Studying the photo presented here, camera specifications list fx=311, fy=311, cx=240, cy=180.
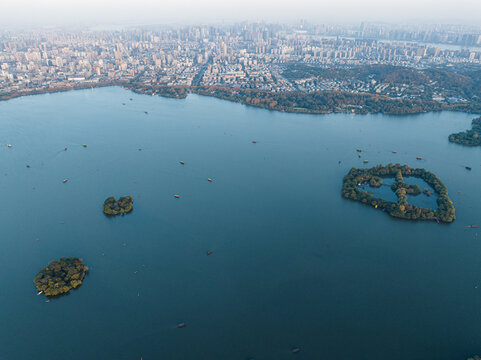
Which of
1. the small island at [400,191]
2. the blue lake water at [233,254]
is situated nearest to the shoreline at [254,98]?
the blue lake water at [233,254]

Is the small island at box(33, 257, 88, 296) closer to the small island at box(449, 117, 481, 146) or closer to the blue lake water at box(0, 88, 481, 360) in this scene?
the blue lake water at box(0, 88, 481, 360)

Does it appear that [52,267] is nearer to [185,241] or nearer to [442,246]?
[185,241]

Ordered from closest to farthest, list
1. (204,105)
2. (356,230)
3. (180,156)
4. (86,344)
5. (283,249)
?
(86,344) < (283,249) < (356,230) < (180,156) < (204,105)

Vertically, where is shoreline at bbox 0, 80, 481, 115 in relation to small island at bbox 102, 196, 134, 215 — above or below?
above

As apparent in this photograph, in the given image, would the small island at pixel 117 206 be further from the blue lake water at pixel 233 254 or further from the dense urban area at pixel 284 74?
the dense urban area at pixel 284 74

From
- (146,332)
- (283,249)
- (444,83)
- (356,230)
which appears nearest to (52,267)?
(146,332)

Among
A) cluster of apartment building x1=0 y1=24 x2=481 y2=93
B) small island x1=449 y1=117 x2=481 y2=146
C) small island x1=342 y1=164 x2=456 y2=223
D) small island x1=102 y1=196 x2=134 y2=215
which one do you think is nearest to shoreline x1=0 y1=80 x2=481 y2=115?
cluster of apartment building x1=0 y1=24 x2=481 y2=93

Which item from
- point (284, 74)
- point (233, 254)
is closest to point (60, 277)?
point (233, 254)
